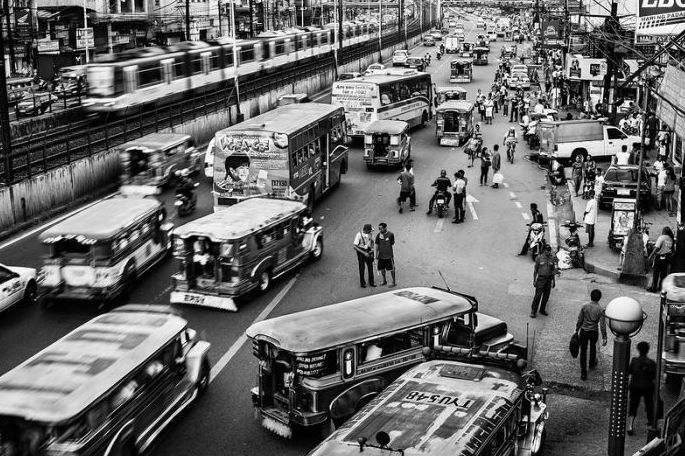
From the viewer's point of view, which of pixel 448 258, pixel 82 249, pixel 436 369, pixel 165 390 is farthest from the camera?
pixel 448 258

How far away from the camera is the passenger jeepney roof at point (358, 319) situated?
13.2 m

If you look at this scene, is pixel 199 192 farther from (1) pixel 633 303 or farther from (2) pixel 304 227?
A: (1) pixel 633 303

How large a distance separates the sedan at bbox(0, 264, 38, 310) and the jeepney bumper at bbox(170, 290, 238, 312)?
3355 mm

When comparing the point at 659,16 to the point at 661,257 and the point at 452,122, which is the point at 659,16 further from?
the point at 452,122

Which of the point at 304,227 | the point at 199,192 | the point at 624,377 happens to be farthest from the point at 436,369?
the point at 199,192

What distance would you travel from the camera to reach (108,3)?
78.9 metres

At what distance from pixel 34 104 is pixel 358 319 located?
40640mm

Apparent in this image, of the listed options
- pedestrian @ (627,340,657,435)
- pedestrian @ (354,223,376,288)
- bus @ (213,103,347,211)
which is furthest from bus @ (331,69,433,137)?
pedestrian @ (627,340,657,435)

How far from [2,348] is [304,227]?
322 inches

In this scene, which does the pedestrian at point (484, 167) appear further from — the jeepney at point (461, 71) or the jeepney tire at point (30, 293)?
the jeepney at point (461, 71)

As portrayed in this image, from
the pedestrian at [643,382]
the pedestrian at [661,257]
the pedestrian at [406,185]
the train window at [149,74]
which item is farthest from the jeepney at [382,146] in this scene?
the pedestrian at [643,382]

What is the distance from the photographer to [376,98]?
135ft

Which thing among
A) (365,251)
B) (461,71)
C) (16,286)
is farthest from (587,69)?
(16,286)

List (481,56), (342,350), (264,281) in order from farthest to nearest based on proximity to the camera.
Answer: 1. (481,56)
2. (264,281)
3. (342,350)
